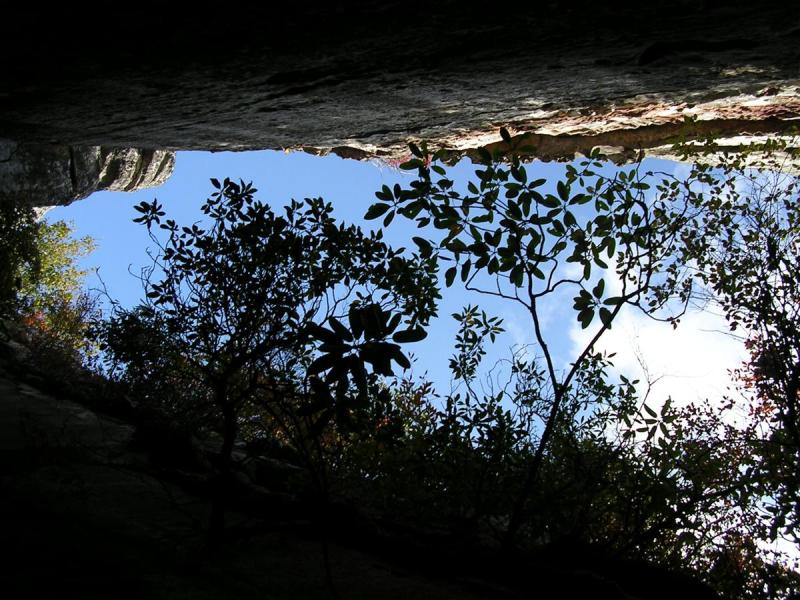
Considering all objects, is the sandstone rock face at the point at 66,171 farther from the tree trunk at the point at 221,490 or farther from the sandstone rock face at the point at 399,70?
the tree trunk at the point at 221,490

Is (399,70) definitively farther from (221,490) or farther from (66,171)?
(66,171)

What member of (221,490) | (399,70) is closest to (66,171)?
(399,70)

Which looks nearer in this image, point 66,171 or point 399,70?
point 399,70

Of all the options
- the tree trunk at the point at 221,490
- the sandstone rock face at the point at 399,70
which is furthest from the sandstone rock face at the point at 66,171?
the tree trunk at the point at 221,490

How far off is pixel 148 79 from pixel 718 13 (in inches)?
194

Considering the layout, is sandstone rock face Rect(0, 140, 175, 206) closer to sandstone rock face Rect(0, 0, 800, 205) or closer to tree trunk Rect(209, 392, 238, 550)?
sandstone rock face Rect(0, 0, 800, 205)

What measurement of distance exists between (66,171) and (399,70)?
1079 centimetres

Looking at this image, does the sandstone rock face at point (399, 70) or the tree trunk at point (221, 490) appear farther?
the tree trunk at point (221, 490)

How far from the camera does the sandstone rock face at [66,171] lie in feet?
39.1

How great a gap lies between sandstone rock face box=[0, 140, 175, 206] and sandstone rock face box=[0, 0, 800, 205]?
2900 mm

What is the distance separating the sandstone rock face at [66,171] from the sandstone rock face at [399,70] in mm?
2900

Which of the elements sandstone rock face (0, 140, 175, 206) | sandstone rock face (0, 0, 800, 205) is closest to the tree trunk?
sandstone rock face (0, 0, 800, 205)

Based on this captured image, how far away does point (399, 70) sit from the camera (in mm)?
5648

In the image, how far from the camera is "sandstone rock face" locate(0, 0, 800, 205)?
429 centimetres
